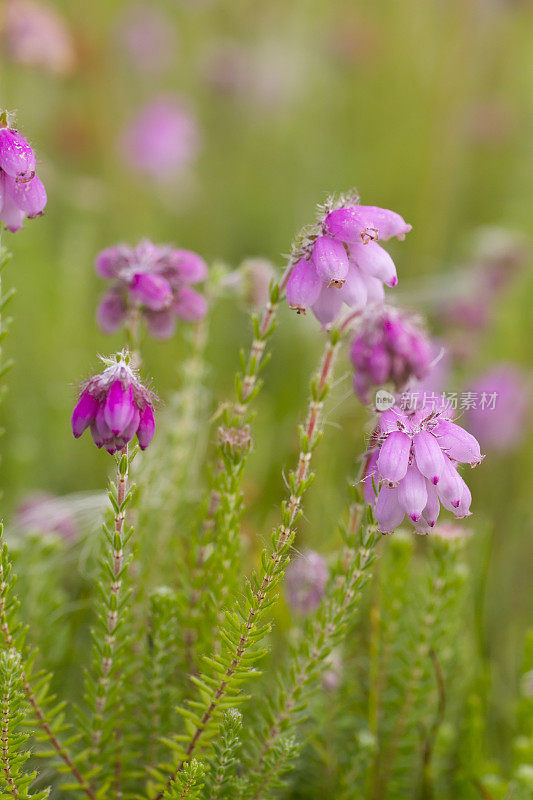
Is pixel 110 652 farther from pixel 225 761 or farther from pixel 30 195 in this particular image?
pixel 30 195

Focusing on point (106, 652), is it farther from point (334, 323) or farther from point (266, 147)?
point (266, 147)

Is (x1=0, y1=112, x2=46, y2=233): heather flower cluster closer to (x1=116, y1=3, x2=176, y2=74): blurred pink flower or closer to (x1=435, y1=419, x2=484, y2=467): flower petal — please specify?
(x1=435, y1=419, x2=484, y2=467): flower petal

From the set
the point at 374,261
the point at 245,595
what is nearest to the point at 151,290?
the point at 374,261

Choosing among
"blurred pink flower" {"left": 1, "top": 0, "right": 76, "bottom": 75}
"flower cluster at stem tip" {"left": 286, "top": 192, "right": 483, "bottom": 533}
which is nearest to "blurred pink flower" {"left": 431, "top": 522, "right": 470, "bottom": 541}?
"flower cluster at stem tip" {"left": 286, "top": 192, "right": 483, "bottom": 533}

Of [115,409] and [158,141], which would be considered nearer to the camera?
[115,409]

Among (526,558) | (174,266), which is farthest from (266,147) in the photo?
(174,266)

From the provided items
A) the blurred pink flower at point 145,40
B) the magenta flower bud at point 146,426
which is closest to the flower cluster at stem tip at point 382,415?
the magenta flower bud at point 146,426

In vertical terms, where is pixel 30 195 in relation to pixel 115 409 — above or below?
above

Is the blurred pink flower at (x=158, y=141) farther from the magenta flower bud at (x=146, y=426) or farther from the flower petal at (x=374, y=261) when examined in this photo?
the magenta flower bud at (x=146, y=426)
